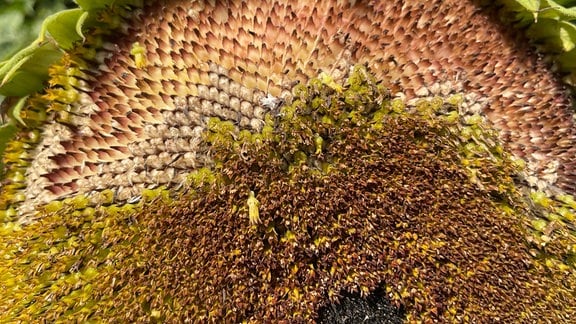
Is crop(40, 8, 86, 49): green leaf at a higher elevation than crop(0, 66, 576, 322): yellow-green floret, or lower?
higher

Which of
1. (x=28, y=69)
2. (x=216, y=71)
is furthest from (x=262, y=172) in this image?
(x=28, y=69)

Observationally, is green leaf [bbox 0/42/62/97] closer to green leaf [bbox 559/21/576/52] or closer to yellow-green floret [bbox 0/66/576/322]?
yellow-green floret [bbox 0/66/576/322]

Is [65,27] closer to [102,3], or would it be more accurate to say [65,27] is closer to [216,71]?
[102,3]

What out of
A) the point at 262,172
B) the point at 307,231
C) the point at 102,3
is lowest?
the point at 307,231

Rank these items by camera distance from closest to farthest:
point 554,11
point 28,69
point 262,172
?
point 262,172 → point 28,69 → point 554,11

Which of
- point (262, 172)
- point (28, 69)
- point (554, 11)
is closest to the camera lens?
point (262, 172)

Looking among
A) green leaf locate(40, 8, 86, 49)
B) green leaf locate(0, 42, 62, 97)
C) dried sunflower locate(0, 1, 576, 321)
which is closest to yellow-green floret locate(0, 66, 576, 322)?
dried sunflower locate(0, 1, 576, 321)

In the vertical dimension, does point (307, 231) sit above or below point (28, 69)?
below

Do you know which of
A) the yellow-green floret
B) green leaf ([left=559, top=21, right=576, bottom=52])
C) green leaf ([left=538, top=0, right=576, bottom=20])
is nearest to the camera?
the yellow-green floret

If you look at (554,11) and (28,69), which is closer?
(28,69)

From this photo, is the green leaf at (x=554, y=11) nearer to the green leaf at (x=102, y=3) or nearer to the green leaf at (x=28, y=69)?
the green leaf at (x=102, y=3)
